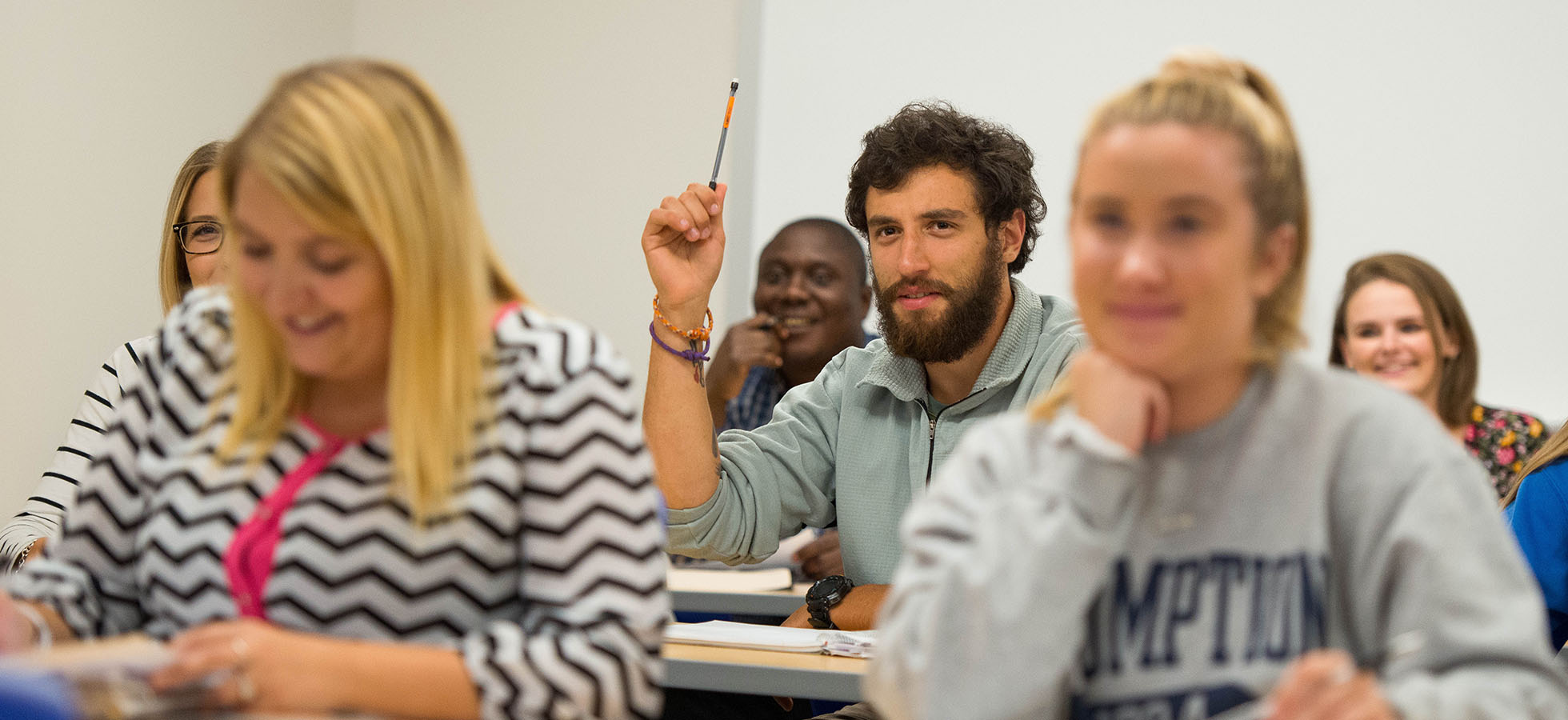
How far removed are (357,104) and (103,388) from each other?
1707mm

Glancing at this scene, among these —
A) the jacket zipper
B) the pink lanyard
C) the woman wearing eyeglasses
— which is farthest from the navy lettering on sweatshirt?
the woman wearing eyeglasses

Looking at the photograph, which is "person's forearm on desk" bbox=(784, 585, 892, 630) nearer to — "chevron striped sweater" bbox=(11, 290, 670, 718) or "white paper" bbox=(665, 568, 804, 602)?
"white paper" bbox=(665, 568, 804, 602)

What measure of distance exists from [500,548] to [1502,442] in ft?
9.73

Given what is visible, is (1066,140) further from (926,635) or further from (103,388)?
(926,635)

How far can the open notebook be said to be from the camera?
70.7 inches

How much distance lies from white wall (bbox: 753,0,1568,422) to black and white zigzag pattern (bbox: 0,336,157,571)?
221 cm

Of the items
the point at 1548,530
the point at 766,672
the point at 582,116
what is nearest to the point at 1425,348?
the point at 1548,530

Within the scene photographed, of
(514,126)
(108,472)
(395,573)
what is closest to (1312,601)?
(395,573)

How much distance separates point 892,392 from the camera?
2285 mm

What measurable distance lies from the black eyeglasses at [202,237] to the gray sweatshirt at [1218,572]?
189cm

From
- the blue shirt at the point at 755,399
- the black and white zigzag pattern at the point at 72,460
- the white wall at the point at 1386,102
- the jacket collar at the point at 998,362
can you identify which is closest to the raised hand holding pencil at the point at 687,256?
the jacket collar at the point at 998,362

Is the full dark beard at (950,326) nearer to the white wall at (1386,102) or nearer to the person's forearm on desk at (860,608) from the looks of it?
the person's forearm on desk at (860,608)

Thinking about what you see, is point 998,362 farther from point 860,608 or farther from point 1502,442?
point 1502,442

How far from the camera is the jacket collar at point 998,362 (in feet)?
7.39
